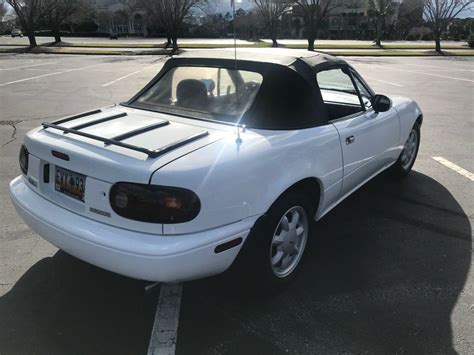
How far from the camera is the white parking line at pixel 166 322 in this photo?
7.80 ft

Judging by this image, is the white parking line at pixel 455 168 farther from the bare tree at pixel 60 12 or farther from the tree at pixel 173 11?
the bare tree at pixel 60 12

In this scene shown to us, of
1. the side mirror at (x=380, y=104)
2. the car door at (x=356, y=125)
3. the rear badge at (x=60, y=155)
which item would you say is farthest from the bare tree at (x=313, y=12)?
the rear badge at (x=60, y=155)

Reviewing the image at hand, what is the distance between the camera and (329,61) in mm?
3445

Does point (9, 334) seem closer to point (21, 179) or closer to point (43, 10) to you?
point (21, 179)

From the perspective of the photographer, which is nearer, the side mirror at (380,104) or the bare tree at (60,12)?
the side mirror at (380,104)

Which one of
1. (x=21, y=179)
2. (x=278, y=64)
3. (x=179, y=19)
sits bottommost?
(x=21, y=179)

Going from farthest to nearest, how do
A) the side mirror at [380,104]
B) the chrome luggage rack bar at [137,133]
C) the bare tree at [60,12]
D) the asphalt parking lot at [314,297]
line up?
the bare tree at [60,12] < the side mirror at [380,104] < the asphalt parking lot at [314,297] < the chrome luggage rack bar at [137,133]

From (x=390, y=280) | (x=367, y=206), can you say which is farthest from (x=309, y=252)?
(x=367, y=206)

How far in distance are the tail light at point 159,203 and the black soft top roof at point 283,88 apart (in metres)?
0.83

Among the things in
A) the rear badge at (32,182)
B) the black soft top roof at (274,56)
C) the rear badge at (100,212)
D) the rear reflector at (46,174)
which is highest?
the black soft top roof at (274,56)

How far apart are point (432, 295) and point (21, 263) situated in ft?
9.93

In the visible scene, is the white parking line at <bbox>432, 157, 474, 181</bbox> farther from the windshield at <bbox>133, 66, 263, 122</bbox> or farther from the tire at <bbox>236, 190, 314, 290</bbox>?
the windshield at <bbox>133, 66, 263, 122</bbox>

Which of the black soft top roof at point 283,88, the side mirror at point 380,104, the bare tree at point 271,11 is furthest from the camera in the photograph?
the bare tree at point 271,11

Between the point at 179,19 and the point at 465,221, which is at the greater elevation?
the point at 179,19
